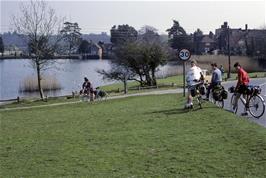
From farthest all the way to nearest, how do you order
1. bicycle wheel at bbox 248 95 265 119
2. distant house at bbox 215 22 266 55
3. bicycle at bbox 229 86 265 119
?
distant house at bbox 215 22 266 55 < bicycle at bbox 229 86 265 119 < bicycle wheel at bbox 248 95 265 119

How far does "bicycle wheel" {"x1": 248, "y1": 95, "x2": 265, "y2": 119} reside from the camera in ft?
46.9

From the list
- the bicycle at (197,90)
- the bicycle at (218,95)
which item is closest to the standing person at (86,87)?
the bicycle at (218,95)

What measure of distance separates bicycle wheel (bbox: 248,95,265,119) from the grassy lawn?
1.02 metres

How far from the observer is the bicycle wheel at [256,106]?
1430cm

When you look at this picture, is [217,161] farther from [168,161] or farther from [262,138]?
[262,138]

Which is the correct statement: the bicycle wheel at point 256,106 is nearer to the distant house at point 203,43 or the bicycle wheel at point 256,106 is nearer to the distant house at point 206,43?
the distant house at point 203,43

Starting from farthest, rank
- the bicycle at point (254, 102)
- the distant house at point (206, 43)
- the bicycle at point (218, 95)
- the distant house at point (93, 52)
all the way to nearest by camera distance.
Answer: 1. the distant house at point (93, 52)
2. the distant house at point (206, 43)
3. the bicycle at point (218, 95)
4. the bicycle at point (254, 102)

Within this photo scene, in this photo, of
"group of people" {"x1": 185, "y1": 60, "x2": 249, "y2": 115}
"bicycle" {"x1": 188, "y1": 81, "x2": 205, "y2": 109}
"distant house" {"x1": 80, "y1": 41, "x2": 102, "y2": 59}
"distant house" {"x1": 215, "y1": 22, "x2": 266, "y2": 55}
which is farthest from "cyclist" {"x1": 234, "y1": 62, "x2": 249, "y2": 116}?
"distant house" {"x1": 80, "y1": 41, "x2": 102, "y2": 59}

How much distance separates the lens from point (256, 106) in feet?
47.7

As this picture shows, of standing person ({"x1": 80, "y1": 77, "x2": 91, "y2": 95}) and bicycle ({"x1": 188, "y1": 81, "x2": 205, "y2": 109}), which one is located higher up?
bicycle ({"x1": 188, "y1": 81, "x2": 205, "y2": 109})

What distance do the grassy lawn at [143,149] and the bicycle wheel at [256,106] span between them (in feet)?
3.34

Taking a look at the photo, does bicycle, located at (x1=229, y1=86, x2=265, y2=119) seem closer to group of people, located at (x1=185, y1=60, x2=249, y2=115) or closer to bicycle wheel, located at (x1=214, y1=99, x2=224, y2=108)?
group of people, located at (x1=185, y1=60, x2=249, y2=115)

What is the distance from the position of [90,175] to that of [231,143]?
3317 millimetres

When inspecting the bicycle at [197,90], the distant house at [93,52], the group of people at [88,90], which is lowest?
the group of people at [88,90]
